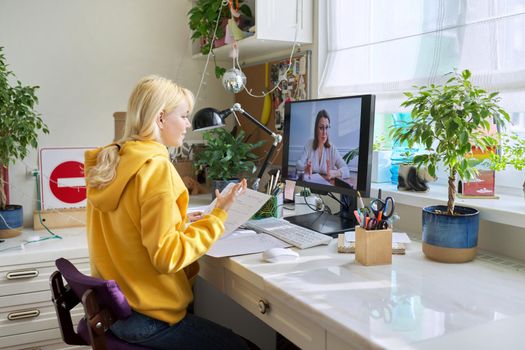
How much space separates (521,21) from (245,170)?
3.99 feet

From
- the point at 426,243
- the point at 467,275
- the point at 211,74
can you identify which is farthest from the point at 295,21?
the point at 467,275

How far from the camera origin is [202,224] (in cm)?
125

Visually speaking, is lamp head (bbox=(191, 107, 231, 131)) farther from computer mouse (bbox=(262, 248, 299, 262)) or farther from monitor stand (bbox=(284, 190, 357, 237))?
computer mouse (bbox=(262, 248, 299, 262))

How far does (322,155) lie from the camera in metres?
1.66

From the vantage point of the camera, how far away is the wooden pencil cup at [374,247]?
1.23 m

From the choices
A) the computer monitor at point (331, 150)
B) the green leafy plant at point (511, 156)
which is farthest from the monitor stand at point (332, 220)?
the green leafy plant at point (511, 156)

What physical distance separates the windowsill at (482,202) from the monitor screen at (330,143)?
21 centimetres

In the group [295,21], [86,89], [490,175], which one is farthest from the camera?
[86,89]

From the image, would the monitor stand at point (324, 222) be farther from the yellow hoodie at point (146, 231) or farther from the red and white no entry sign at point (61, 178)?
the red and white no entry sign at point (61, 178)

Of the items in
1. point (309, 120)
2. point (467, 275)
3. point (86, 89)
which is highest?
point (86, 89)

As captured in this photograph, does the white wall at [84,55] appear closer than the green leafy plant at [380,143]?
No

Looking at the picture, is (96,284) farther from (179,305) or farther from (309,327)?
(309,327)

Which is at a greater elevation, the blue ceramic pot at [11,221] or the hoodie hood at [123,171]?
the hoodie hood at [123,171]

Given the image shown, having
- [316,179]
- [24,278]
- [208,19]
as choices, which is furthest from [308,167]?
[24,278]
